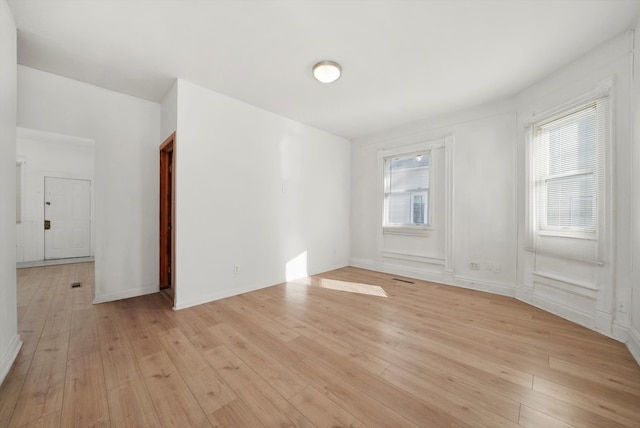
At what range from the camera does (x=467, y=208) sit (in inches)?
158

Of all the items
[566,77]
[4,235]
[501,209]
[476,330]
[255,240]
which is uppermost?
[566,77]

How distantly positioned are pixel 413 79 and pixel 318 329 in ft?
10.4

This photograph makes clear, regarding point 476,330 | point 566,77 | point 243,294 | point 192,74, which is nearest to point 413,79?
point 566,77

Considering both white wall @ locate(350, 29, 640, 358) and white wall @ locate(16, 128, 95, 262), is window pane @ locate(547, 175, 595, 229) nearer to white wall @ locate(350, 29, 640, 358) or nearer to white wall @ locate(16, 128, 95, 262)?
white wall @ locate(350, 29, 640, 358)

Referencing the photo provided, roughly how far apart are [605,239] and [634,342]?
0.94 meters

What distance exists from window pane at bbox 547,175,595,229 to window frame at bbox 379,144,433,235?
166cm

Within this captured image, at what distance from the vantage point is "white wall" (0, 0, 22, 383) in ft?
5.94

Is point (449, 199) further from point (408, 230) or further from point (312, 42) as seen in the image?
point (312, 42)

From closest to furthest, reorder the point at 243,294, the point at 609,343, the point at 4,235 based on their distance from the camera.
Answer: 1. the point at 4,235
2. the point at 609,343
3. the point at 243,294

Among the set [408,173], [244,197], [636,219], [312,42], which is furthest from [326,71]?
[636,219]

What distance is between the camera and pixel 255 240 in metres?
3.85

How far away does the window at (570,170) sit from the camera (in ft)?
8.39

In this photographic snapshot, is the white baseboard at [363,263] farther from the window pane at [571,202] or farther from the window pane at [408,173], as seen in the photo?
the window pane at [571,202]

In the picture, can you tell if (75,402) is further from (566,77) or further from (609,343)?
(566,77)
